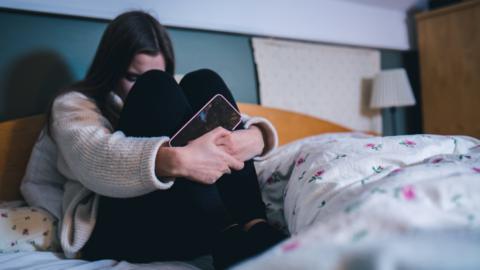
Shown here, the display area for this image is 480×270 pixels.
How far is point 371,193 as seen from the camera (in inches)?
15.9

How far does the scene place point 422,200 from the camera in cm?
39

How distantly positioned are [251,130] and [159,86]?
0.23 metres

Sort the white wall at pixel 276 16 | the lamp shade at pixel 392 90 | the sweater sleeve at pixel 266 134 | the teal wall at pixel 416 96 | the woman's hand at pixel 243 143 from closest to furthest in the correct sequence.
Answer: the woman's hand at pixel 243 143 → the sweater sleeve at pixel 266 134 → the white wall at pixel 276 16 → the lamp shade at pixel 392 90 → the teal wall at pixel 416 96

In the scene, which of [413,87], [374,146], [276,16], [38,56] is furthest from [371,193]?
[413,87]

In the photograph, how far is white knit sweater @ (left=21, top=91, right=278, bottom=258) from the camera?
0.61m

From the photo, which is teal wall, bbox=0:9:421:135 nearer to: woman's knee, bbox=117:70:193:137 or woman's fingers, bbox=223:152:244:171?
woman's knee, bbox=117:70:193:137

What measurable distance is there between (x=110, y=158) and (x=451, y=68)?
2093mm

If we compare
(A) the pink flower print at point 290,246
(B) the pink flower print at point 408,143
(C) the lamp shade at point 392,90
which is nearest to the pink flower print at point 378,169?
(B) the pink flower print at point 408,143

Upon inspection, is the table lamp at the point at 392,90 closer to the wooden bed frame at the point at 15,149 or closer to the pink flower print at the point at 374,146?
the pink flower print at the point at 374,146

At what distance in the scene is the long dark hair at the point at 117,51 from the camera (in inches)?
33.9

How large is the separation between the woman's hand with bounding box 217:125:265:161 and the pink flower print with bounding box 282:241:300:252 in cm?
38

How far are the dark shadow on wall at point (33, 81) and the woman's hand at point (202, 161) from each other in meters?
0.71

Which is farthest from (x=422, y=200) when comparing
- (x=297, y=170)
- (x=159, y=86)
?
(x=159, y=86)

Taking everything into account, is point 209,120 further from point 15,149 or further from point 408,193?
point 15,149
